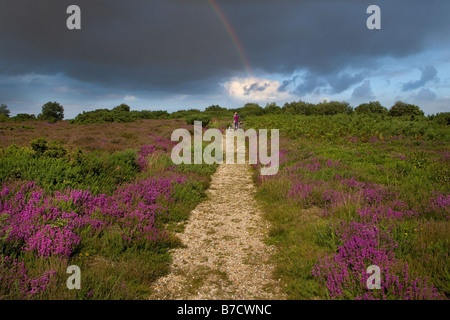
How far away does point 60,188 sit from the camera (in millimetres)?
6367

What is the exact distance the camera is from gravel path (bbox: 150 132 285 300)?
4.05 m

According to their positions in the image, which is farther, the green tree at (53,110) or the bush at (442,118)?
the green tree at (53,110)

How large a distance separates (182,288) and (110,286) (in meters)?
1.19

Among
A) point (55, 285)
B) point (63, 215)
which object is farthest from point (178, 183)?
point (55, 285)

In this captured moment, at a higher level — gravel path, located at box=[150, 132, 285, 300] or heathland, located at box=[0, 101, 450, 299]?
heathland, located at box=[0, 101, 450, 299]

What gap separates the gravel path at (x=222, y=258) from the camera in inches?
159

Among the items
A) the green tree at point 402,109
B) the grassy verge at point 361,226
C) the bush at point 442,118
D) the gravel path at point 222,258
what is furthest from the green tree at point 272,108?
the gravel path at point 222,258

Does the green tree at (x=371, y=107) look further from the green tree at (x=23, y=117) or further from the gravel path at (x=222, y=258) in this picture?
the green tree at (x=23, y=117)

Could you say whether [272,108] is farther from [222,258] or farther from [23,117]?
[222,258]

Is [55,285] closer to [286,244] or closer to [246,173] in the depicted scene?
[286,244]

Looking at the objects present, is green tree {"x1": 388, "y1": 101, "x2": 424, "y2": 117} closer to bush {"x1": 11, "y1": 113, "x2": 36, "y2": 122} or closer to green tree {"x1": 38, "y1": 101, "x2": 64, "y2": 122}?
bush {"x1": 11, "y1": 113, "x2": 36, "y2": 122}

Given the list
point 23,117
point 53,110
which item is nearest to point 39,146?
point 23,117

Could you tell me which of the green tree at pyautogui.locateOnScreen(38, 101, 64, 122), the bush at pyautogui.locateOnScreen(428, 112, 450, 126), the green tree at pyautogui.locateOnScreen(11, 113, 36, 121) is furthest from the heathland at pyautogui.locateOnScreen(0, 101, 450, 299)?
the green tree at pyautogui.locateOnScreen(38, 101, 64, 122)

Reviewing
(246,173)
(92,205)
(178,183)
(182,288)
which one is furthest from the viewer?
(246,173)
